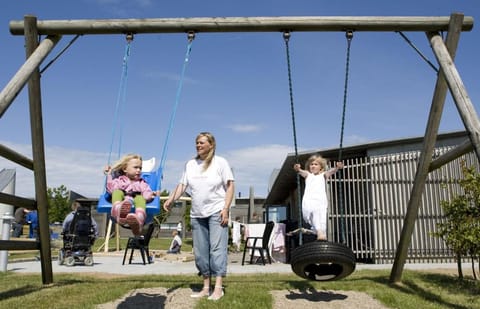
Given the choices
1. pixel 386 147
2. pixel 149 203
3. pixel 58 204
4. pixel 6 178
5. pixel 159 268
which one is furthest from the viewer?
pixel 58 204

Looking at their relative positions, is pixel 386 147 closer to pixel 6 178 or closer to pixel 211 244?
pixel 211 244

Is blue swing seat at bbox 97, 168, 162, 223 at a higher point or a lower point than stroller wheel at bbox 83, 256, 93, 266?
higher

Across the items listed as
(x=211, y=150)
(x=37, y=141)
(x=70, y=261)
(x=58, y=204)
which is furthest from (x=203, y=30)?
(x=58, y=204)

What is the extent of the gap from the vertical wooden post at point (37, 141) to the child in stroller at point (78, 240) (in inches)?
178

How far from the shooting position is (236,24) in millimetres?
5430

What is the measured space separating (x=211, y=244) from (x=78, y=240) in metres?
6.67

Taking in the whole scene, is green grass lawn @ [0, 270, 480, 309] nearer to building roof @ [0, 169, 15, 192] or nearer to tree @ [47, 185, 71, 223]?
building roof @ [0, 169, 15, 192]

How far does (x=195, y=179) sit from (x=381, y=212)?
26.2 ft

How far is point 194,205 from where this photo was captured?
5180 millimetres

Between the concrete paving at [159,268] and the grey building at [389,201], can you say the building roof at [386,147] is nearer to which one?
the grey building at [389,201]

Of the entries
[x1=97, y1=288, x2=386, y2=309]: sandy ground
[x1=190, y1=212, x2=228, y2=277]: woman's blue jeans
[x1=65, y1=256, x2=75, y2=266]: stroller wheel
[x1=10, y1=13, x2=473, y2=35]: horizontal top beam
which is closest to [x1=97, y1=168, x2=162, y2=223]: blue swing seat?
[x1=190, y1=212, x2=228, y2=277]: woman's blue jeans

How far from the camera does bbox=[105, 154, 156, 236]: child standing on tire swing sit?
4.38 metres

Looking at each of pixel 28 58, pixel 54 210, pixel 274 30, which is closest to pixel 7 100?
pixel 28 58

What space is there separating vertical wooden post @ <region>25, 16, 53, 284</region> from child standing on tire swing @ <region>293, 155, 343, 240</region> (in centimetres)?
343
